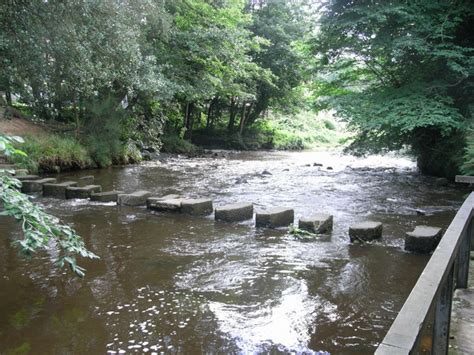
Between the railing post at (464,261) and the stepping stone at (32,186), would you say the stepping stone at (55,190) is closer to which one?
the stepping stone at (32,186)

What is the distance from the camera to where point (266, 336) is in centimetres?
323

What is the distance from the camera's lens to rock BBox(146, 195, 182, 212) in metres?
7.52

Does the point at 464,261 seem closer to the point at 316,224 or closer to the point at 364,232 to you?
the point at 364,232

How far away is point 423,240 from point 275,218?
225 cm

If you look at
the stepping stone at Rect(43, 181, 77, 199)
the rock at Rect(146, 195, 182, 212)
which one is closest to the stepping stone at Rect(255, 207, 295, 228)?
the rock at Rect(146, 195, 182, 212)

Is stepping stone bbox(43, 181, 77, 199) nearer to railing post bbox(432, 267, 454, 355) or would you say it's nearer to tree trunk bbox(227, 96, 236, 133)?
railing post bbox(432, 267, 454, 355)

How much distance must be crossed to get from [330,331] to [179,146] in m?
20.1

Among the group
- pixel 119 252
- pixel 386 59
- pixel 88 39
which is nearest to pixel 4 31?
pixel 88 39

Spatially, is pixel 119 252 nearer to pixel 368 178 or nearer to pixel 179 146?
pixel 368 178

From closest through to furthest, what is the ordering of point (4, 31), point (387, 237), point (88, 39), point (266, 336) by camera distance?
point (266, 336)
point (387, 237)
point (4, 31)
point (88, 39)

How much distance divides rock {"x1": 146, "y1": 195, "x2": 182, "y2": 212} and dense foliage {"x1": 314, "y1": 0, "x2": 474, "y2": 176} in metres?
5.82

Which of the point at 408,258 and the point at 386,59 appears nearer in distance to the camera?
the point at 408,258

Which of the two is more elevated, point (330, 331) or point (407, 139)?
point (407, 139)

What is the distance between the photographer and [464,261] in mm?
3670
